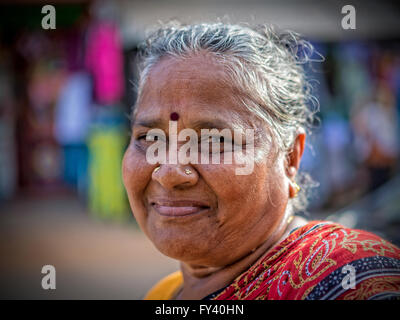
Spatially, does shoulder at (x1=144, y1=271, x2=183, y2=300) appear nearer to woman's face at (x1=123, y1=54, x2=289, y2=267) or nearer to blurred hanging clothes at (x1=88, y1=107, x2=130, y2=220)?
woman's face at (x1=123, y1=54, x2=289, y2=267)

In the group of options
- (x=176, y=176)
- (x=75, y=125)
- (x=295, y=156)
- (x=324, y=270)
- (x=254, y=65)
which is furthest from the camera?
(x=75, y=125)

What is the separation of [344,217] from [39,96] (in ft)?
29.0

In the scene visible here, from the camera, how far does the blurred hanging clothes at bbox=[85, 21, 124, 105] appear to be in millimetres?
7406

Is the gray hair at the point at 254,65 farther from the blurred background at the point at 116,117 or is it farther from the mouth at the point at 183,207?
the blurred background at the point at 116,117

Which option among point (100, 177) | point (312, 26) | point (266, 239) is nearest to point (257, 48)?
point (266, 239)

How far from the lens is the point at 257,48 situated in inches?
66.4

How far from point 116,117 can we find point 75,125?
103 inches

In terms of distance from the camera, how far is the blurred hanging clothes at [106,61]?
741 centimetres

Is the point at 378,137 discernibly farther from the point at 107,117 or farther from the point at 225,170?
the point at 225,170

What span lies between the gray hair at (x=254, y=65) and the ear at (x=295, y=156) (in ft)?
0.11

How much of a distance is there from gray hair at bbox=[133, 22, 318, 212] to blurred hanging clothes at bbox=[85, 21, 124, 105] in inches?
231

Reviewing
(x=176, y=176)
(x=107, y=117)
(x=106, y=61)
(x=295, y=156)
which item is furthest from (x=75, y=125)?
(x=176, y=176)

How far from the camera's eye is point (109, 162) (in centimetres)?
809
